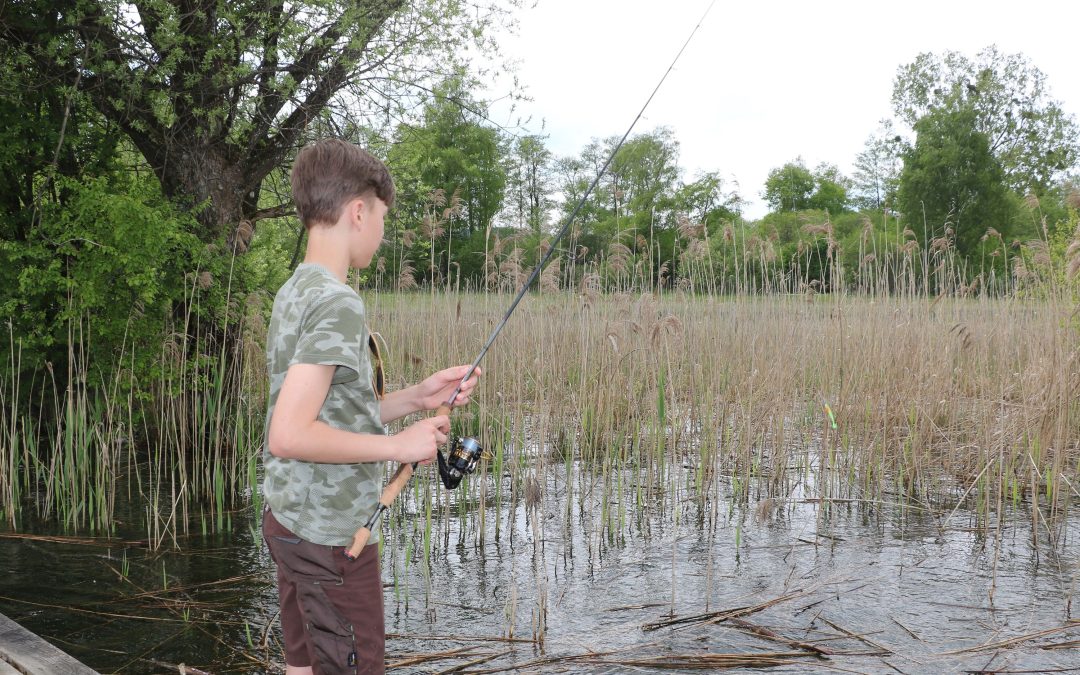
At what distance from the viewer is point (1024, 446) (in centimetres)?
553

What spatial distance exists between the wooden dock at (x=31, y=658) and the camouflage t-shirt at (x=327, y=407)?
1071 mm

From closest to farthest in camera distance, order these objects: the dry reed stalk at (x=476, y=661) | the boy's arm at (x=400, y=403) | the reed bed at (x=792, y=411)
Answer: the boy's arm at (x=400, y=403) → the dry reed stalk at (x=476, y=661) → the reed bed at (x=792, y=411)

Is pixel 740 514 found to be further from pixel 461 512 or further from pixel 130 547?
pixel 130 547

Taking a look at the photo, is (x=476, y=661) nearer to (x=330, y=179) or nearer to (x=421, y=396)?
(x=421, y=396)

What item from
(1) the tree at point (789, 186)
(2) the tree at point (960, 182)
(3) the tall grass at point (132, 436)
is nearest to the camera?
(3) the tall grass at point (132, 436)

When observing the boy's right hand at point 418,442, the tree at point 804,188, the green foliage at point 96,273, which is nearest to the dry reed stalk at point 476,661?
the boy's right hand at point 418,442

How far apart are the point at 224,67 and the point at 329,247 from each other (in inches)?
209

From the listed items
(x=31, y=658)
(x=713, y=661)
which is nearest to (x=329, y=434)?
(x=31, y=658)

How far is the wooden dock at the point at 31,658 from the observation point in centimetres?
246

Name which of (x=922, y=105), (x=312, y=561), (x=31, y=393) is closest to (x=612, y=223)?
(x=922, y=105)

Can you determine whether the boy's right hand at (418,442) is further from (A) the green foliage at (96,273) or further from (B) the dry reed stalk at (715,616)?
(A) the green foliage at (96,273)

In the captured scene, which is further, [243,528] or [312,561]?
[243,528]

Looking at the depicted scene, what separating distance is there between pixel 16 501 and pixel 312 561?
15.5 ft

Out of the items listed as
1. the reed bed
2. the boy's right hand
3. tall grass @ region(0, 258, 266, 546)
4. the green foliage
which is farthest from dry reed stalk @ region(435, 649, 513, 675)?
the green foliage
